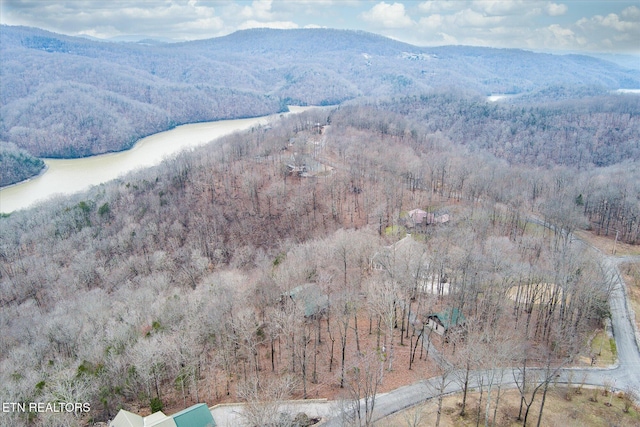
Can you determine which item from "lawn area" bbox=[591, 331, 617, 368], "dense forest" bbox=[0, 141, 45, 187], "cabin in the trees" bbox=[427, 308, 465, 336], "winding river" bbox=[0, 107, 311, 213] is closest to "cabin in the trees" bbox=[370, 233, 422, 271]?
"cabin in the trees" bbox=[427, 308, 465, 336]

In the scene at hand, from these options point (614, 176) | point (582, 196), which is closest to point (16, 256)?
point (582, 196)

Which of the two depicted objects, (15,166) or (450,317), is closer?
(450,317)

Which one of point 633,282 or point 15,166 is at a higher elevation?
point 633,282

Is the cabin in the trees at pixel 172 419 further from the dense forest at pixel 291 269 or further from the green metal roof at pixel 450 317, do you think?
the green metal roof at pixel 450 317

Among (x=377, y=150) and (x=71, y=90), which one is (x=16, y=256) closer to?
(x=377, y=150)

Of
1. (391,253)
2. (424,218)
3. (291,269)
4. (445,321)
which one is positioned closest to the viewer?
(445,321)

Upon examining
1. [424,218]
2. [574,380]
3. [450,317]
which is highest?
[450,317]

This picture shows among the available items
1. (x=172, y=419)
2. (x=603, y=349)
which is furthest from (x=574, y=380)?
(x=172, y=419)

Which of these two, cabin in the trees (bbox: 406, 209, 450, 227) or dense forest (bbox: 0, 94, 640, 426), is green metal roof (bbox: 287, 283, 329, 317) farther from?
cabin in the trees (bbox: 406, 209, 450, 227)

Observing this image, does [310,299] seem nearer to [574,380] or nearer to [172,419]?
[172,419]
